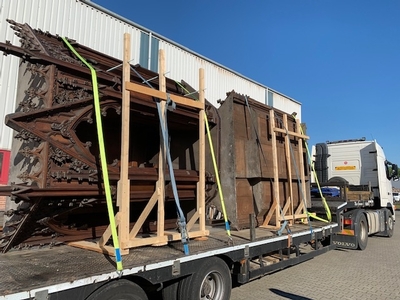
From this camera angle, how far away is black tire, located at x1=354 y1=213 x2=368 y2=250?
29.8 feet

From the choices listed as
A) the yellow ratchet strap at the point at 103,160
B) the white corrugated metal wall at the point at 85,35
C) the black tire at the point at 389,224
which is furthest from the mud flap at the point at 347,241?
the yellow ratchet strap at the point at 103,160

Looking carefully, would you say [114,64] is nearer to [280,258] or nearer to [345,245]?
[280,258]

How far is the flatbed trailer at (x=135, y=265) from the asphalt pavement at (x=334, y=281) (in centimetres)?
47

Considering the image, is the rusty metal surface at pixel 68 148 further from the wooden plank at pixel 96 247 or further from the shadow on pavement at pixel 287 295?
the shadow on pavement at pixel 287 295

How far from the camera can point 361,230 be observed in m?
9.46

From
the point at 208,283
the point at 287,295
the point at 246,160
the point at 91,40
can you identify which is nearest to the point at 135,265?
the point at 208,283

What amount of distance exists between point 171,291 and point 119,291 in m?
0.96

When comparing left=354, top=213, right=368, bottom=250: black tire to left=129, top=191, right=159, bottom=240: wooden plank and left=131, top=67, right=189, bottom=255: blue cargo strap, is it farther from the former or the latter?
left=129, top=191, right=159, bottom=240: wooden plank

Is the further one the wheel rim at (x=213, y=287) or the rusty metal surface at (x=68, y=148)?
the wheel rim at (x=213, y=287)

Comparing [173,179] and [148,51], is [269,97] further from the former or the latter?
[173,179]

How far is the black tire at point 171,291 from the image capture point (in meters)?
3.76

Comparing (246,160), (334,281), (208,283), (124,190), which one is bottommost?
(334,281)

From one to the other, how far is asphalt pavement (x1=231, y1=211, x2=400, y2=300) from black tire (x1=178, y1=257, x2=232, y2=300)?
1.01m

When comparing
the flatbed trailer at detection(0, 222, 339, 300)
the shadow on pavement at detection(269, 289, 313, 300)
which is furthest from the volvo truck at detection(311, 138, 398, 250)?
the flatbed trailer at detection(0, 222, 339, 300)
